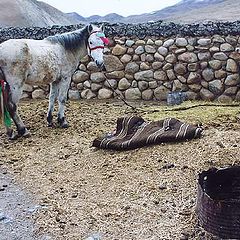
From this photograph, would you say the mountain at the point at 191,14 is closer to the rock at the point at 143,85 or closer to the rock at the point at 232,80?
the rock at the point at 143,85

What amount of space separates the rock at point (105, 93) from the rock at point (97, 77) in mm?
178

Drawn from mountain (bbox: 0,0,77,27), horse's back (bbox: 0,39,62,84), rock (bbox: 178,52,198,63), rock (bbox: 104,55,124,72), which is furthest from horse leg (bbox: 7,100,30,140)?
mountain (bbox: 0,0,77,27)

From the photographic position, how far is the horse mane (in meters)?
6.43

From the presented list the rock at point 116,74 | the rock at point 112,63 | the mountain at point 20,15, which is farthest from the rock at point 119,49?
the mountain at point 20,15

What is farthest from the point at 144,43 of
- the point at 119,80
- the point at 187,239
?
the point at 187,239

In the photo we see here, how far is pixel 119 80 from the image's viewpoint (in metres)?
8.59

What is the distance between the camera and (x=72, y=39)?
6.48 meters

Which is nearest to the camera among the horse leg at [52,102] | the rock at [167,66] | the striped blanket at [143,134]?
the striped blanket at [143,134]

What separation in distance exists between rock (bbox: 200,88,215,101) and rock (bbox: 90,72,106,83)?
1.75m

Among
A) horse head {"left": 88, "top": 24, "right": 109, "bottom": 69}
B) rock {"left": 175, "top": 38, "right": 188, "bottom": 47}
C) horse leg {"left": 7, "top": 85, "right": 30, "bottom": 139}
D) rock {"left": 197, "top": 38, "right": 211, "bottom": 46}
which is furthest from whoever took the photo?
rock {"left": 175, "top": 38, "right": 188, "bottom": 47}

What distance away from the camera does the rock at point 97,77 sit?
8.60m

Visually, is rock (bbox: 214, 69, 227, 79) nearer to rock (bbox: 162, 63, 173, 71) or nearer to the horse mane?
rock (bbox: 162, 63, 173, 71)

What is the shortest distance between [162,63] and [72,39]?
234 cm

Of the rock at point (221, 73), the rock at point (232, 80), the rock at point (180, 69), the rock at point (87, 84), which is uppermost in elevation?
the rock at point (180, 69)
